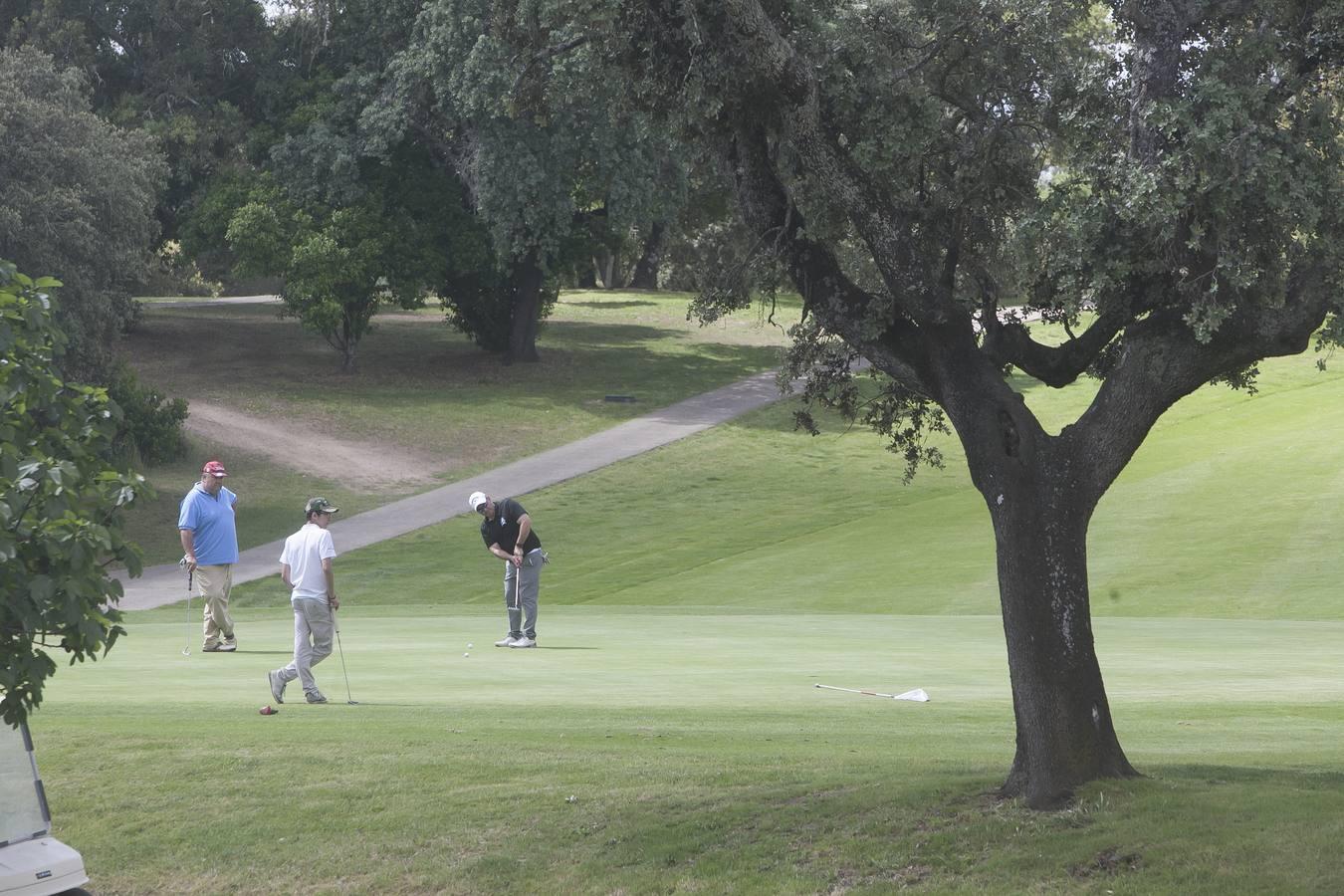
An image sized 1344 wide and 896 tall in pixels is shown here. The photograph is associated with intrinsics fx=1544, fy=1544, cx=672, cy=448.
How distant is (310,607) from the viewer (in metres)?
15.0

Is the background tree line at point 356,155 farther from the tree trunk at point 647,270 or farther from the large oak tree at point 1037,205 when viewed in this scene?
the large oak tree at point 1037,205

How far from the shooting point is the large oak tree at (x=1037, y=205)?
9445 mm

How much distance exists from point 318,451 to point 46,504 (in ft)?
125

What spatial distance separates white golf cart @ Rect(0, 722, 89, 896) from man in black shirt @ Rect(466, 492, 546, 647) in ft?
42.0

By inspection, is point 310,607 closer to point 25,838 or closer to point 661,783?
point 661,783

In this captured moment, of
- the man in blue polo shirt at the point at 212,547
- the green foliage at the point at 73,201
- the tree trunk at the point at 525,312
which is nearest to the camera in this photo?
the man in blue polo shirt at the point at 212,547

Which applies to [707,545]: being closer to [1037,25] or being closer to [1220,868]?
[1037,25]

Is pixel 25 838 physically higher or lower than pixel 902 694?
higher

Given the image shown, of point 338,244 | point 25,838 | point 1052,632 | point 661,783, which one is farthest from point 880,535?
point 25,838

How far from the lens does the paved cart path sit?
3366 centimetres

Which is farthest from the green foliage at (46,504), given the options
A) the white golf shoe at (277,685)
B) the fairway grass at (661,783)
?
the white golf shoe at (277,685)

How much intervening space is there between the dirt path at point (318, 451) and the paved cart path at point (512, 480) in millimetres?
2001

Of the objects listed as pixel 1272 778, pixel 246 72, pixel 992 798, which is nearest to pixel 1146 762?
pixel 1272 778

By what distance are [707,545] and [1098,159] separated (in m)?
25.9
